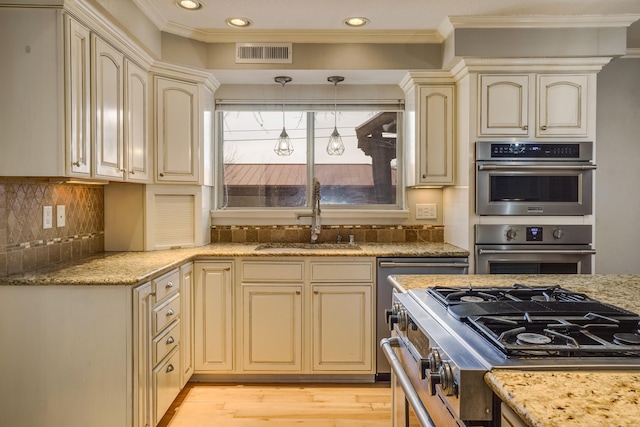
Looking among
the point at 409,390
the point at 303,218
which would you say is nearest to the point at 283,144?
the point at 303,218

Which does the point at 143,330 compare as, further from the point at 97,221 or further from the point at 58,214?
the point at 97,221

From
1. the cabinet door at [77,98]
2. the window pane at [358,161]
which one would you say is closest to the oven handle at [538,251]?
the window pane at [358,161]

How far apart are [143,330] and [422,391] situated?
4.55 feet

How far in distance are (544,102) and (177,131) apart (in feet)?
8.15

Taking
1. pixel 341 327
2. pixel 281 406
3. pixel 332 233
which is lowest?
pixel 281 406

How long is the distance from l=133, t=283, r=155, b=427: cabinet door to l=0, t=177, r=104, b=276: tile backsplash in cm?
63

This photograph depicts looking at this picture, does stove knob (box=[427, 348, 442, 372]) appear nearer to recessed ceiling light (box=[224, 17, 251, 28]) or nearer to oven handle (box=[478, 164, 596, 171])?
oven handle (box=[478, 164, 596, 171])

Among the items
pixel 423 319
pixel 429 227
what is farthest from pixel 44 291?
pixel 429 227

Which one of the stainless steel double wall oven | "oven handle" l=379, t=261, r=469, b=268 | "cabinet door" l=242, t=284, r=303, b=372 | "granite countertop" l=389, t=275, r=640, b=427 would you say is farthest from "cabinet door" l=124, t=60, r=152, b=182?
"granite countertop" l=389, t=275, r=640, b=427

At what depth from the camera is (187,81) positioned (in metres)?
3.08

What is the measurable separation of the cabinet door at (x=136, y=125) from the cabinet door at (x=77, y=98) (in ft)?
1.41

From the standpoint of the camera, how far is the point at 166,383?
7.86 ft

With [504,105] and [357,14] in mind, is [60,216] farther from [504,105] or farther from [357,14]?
[504,105]

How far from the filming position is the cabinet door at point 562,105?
288 centimetres
